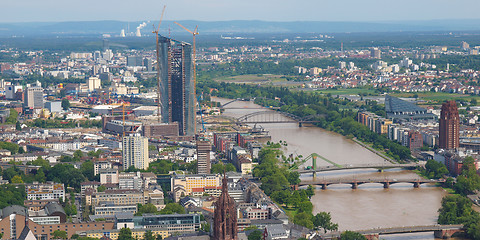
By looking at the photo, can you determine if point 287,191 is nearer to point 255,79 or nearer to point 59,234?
point 59,234

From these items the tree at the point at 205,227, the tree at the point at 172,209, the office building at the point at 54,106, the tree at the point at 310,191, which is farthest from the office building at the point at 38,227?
the office building at the point at 54,106

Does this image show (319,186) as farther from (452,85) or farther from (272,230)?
(452,85)

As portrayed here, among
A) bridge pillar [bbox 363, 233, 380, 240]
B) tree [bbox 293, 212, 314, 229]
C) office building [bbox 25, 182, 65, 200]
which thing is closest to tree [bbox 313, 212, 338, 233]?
tree [bbox 293, 212, 314, 229]

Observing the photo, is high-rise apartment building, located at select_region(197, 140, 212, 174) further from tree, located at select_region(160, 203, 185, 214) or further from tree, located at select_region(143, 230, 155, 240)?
tree, located at select_region(143, 230, 155, 240)

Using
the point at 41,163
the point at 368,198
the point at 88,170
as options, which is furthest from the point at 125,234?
the point at 41,163

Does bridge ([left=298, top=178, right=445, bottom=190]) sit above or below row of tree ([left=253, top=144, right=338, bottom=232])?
below

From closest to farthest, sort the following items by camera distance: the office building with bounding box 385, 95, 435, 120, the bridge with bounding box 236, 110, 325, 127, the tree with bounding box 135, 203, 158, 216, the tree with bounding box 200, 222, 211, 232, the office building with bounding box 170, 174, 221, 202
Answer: the tree with bounding box 200, 222, 211, 232 → the tree with bounding box 135, 203, 158, 216 → the office building with bounding box 170, 174, 221, 202 → the office building with bounding box 385, 95, 435, 120 → the bridge with bounding box 236, 110, 325, 127
